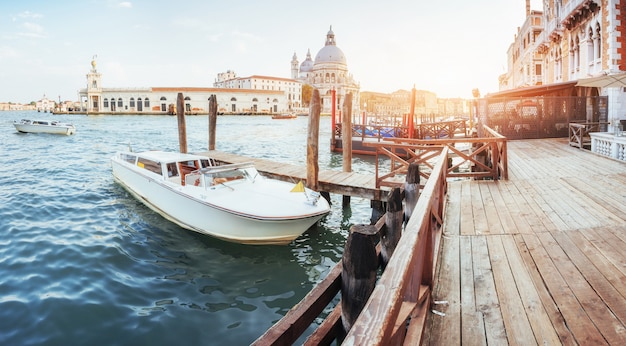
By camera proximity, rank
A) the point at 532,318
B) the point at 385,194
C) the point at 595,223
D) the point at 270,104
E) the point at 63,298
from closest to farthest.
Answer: the point at 532,318
the point at 595,223
the point at 63,298
the point at 385,194
the point at 270,104

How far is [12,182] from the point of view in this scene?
14383 millimetres

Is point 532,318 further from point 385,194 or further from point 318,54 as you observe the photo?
point 318,54

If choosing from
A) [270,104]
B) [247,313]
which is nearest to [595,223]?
[247,313]

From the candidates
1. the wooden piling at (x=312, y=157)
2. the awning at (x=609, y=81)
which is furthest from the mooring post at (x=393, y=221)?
the awning at (x=609, y=81)

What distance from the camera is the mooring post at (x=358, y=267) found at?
259 cm

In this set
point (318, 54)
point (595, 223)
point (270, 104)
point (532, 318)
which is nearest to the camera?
point (532, 318)

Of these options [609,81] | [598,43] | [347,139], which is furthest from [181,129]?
[598,43]

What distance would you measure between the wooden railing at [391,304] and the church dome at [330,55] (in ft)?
385

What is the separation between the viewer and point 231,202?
8.09 metres

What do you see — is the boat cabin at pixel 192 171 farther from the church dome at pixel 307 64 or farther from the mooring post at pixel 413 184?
the church dome at pixel 307 64

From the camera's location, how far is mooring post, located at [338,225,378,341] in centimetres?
259

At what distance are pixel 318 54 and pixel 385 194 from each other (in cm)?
11602

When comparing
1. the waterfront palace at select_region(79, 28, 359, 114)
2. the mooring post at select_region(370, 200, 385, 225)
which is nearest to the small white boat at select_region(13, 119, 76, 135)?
the mooring post at select_region(370, 200, 385, 225)

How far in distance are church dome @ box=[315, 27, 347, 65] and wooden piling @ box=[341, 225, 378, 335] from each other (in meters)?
118
